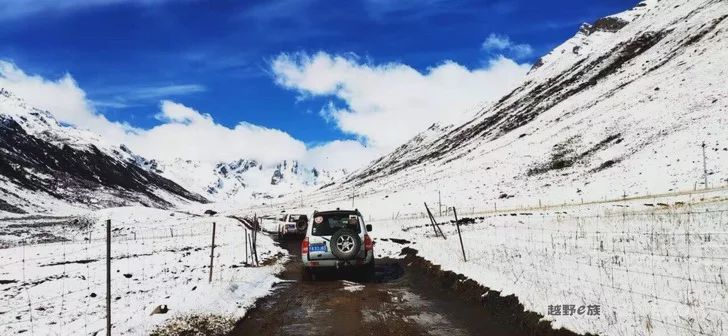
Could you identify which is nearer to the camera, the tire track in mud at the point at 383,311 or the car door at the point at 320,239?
the tire track in mud at the point at 383,311

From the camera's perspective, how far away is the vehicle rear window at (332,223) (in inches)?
635

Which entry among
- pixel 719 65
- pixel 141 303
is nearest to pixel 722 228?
pixel 141 303

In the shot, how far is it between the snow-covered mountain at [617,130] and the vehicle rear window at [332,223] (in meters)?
41.1

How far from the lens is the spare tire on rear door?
15.4 meters

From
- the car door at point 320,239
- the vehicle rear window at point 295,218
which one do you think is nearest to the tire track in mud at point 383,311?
the car door at point 320,239

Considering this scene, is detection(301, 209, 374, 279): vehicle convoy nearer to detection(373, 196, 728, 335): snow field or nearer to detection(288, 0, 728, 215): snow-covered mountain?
detection(373, 196, 728, 335): snow field

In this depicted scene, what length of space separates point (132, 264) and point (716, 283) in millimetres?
20344

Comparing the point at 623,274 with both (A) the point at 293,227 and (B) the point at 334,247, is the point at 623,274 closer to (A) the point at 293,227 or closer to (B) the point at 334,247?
(B) the point at 334,247

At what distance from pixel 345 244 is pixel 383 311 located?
469 centimetres

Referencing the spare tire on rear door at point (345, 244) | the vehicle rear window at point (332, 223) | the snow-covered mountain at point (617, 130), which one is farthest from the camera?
the snow-covered mountain at point (617, 130)

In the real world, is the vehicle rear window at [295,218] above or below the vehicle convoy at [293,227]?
above

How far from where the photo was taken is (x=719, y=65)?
8138cm

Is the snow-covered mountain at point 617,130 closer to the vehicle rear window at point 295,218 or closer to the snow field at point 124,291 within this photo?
the vehicle rear window at point 295,218

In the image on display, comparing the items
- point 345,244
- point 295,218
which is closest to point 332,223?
point 345,244
